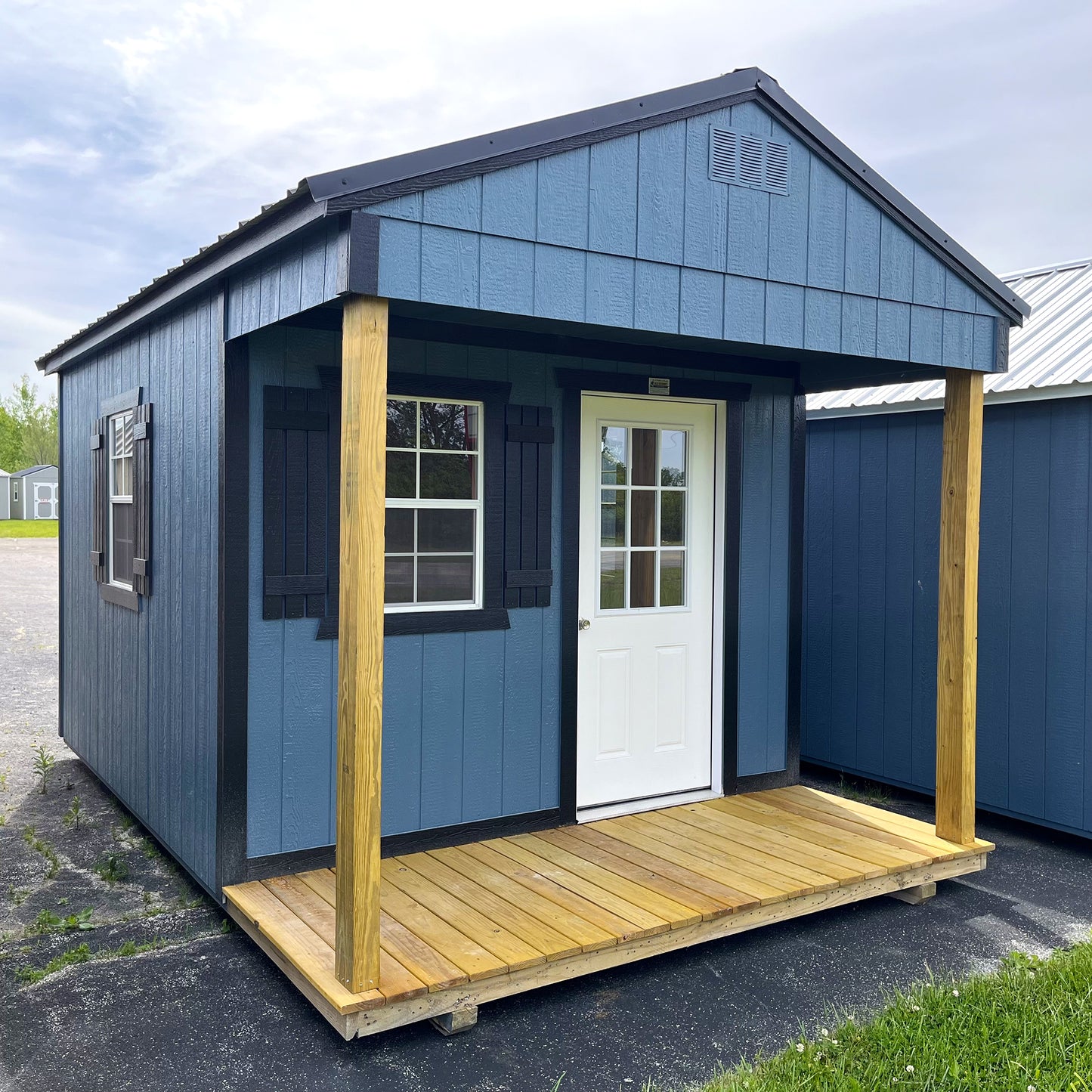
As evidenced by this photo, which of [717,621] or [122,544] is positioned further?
[122,544]

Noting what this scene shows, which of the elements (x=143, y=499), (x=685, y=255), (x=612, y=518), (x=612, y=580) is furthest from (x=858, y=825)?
(x=143, y=499)

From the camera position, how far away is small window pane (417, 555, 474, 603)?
167 inches

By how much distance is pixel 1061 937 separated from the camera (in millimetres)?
3756

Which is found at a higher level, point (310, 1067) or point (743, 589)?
point (743, 589)

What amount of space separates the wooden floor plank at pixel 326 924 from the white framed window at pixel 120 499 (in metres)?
2.15

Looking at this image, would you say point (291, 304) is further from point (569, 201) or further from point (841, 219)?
point (841, 219)

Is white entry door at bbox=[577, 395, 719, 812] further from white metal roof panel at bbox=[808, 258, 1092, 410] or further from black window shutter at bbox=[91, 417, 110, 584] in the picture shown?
black window shutter at bbox=[91, 417, 110, 584]

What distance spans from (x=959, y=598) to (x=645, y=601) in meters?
1.45

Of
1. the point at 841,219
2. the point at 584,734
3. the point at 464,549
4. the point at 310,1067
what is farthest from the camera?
the point at 584,734

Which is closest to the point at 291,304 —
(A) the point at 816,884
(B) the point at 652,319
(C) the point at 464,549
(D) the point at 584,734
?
(B) the point at 652,319

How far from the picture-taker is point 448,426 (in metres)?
4.27

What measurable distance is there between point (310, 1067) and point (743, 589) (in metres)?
3.19

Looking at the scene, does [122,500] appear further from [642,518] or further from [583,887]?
[583,887]

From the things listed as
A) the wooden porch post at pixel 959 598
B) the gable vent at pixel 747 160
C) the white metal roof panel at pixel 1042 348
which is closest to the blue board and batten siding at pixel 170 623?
the gable vent at pixel 747 160
